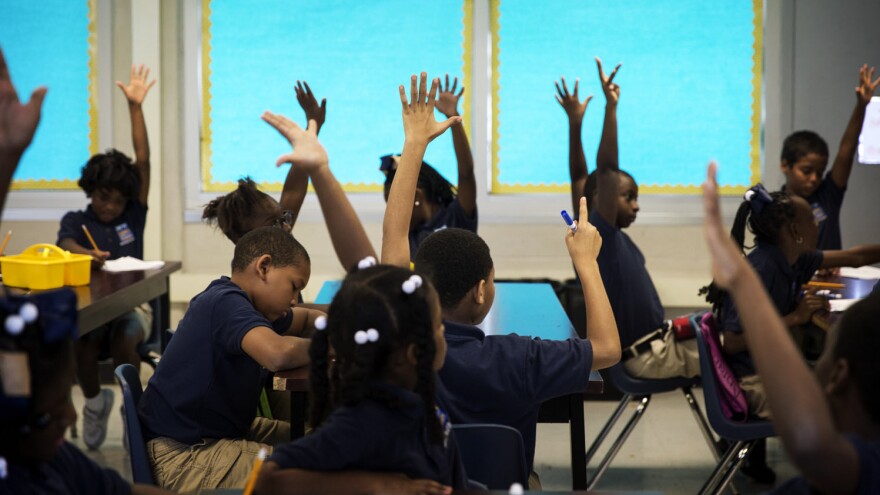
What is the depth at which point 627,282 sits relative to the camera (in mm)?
3559

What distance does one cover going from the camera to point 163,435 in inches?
90.8

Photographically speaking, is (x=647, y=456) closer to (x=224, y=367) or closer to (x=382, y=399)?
(x=224, y=367)

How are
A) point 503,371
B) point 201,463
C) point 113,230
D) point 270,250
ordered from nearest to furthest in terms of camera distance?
point 503,371
point 201,463
point 270,250
point 113,230

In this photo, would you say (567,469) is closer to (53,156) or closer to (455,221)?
(455,221)

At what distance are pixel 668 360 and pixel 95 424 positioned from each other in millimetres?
2357

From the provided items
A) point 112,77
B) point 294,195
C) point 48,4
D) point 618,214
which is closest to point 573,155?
point 618,214

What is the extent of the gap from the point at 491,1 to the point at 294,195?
216 centimetres

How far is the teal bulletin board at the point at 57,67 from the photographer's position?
5293 millimetres

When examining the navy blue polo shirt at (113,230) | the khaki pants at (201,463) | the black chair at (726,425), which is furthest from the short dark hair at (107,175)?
the black chair at (726,425)

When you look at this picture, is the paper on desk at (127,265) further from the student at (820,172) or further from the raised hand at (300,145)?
the student at (820,172)

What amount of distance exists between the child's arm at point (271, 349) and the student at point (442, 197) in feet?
5.64

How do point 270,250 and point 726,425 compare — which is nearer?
point 270,250

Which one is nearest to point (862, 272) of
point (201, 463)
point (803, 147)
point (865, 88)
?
point (803, 147)

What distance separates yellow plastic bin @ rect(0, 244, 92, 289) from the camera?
346cm
